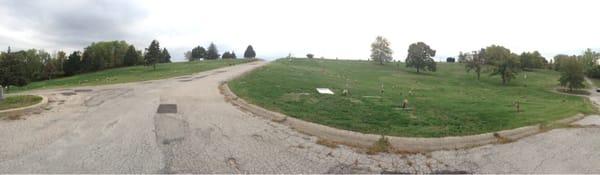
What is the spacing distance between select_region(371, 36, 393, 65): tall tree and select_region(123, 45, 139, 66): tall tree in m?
54.9

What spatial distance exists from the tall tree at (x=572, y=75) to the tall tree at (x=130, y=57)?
79.3 m

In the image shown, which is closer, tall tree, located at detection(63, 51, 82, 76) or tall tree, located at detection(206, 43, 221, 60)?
tall tree, located at detection(63, 51, 82, 76)

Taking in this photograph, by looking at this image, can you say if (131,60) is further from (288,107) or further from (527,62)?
(527,62)

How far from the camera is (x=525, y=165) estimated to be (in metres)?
5.80

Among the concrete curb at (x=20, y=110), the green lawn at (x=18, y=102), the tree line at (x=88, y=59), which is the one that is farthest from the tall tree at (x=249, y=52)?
the concrete curb at (x=20, y=110)

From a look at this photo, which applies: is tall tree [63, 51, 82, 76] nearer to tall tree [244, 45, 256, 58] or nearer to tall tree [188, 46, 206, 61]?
tall tree [188, 46, 206, 61]

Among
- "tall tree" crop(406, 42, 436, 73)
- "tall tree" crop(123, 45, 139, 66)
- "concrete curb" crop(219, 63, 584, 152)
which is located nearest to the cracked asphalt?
"concrete curb" crop(219, 63, 584, 152)

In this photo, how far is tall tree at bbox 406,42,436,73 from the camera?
5038 cm

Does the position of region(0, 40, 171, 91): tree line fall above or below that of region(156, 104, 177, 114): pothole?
above

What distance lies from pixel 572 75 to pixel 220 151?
152 feet

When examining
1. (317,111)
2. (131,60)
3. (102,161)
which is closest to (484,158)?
(317,111)

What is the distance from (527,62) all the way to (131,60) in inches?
3452

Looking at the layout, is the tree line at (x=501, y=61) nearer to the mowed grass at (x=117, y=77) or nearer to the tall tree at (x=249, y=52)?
the mowed grass at (x=117, y=77)

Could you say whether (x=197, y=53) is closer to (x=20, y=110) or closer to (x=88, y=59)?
(x=88, y=59)
